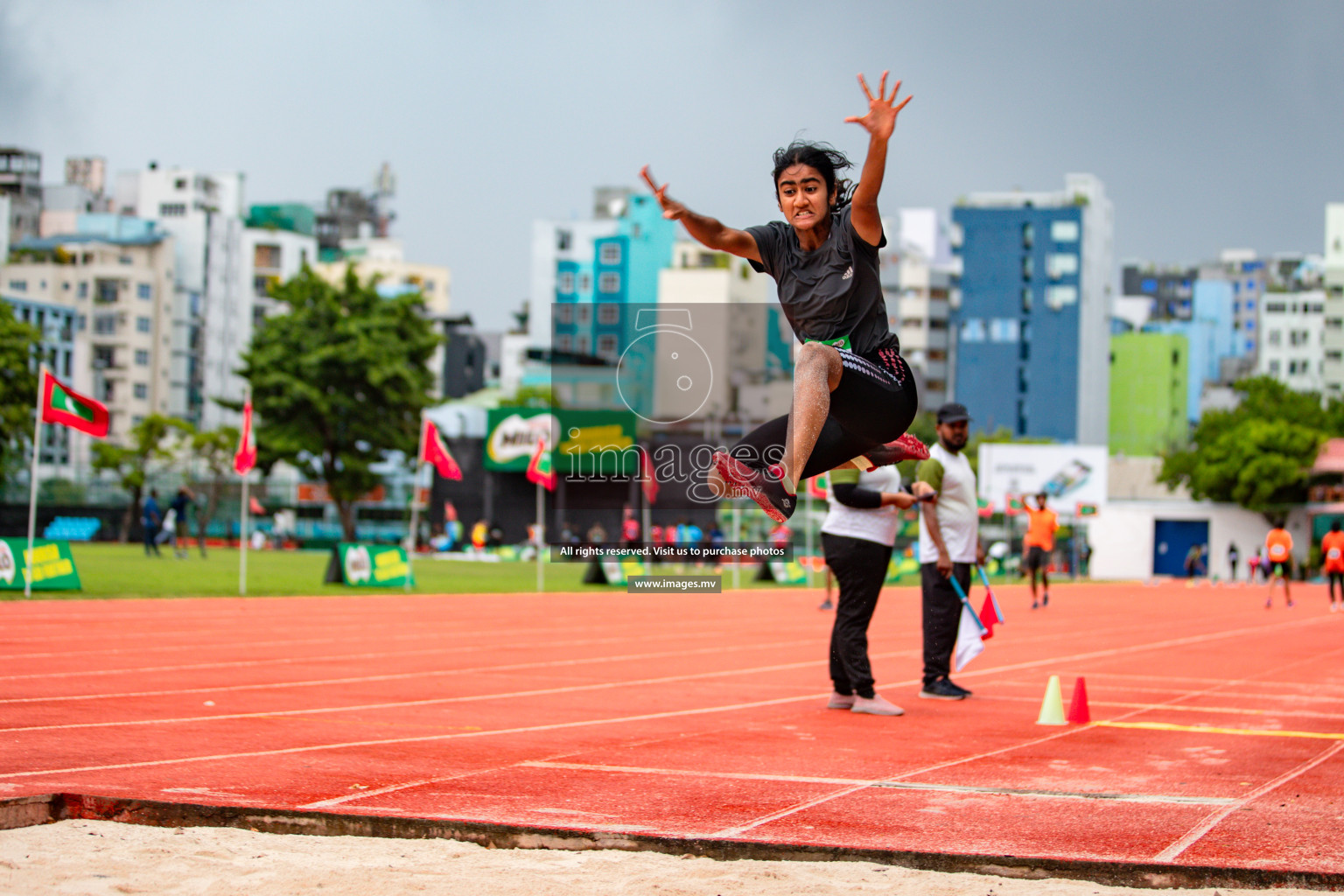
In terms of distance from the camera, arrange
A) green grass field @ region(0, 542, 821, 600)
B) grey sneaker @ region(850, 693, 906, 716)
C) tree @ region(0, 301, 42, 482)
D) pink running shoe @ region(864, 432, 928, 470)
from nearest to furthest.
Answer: pink running shoe @ region(864, 432, 928, 470) → grey sneaker @ region(850, 693, 906, 716) → green grass field @ region(0, 542, 821, 600) → tree @ region(0, 301, 42, 482)

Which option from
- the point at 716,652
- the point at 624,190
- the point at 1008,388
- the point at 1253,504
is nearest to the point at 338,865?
the point at 716,652

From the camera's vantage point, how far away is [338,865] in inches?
159

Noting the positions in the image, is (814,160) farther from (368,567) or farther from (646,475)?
(368,567)

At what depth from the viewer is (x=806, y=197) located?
5.66 meters

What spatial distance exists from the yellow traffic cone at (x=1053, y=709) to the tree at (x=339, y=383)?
1921 inches

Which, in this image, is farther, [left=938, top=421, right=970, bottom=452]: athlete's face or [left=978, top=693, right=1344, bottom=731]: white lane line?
[left=938, top=421, right=970, bottom=452]: athlete's face

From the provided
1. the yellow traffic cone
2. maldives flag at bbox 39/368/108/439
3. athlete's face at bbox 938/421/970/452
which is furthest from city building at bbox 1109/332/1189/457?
the yellow traffic cone

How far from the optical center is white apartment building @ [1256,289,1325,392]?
11931cm

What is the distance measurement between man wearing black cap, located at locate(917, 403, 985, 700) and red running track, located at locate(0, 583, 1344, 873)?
31cm

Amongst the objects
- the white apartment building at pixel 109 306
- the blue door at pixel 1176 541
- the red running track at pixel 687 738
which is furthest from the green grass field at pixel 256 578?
the white apartment building at pixel 109 306

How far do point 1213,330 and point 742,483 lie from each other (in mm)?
131308

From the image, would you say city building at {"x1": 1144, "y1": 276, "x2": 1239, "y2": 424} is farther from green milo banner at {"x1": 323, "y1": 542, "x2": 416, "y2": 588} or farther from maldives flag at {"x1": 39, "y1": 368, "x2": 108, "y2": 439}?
maldives flag at {"x1": 39, "y1": 368, "x2": 108, "y2": 439}

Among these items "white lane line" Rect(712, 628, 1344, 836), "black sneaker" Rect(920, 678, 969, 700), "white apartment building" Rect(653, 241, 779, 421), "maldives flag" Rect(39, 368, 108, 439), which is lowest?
"black sneaker" Rect(920, 678, 969, 700)

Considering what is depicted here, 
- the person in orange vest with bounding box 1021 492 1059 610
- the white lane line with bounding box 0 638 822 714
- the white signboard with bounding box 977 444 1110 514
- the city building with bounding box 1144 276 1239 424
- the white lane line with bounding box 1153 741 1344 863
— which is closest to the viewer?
the white lane line with bounding box 1153 741 1344 863
